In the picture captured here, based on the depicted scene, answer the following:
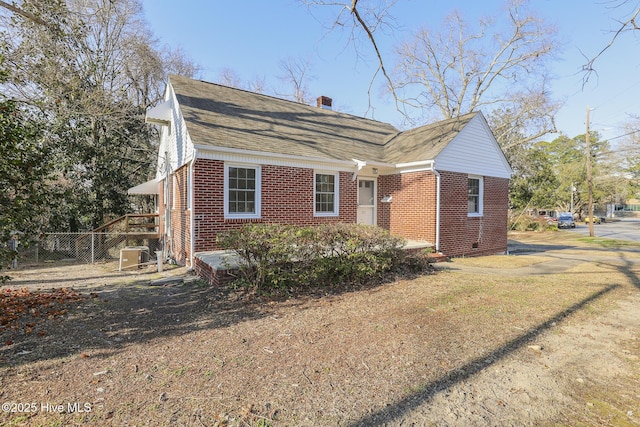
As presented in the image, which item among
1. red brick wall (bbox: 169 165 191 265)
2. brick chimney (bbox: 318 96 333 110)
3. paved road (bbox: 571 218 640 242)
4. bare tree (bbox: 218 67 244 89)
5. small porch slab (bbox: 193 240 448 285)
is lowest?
paved road (bbox: 571 218 640 242)

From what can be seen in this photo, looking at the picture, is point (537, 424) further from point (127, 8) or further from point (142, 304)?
point (127, 8)

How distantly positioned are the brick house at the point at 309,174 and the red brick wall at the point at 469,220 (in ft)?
0.14

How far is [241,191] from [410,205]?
6037 mm

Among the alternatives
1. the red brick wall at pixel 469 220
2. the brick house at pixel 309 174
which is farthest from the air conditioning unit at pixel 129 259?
the red brick wall at pixel 469 220

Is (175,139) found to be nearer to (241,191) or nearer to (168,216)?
(168,216)

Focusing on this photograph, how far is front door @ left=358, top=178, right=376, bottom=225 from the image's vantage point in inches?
473

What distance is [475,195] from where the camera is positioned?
40.6ft

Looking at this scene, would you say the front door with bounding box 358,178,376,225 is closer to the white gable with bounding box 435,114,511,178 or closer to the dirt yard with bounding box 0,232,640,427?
the white gable with bounding box 435,114,511,178

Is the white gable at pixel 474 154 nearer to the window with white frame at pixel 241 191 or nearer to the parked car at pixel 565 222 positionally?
the window with white frame at pixel 241 191

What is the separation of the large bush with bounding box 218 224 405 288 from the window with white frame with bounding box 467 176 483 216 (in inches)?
242

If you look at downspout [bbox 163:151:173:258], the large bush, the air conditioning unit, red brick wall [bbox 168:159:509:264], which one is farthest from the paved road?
the air conditioning unit

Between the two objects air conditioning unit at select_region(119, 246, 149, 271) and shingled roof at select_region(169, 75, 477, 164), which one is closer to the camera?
shingled roof at select_region(169, 75, 477, 164)

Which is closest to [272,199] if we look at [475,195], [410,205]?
[410,205]

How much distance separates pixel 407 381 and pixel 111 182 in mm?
18678
